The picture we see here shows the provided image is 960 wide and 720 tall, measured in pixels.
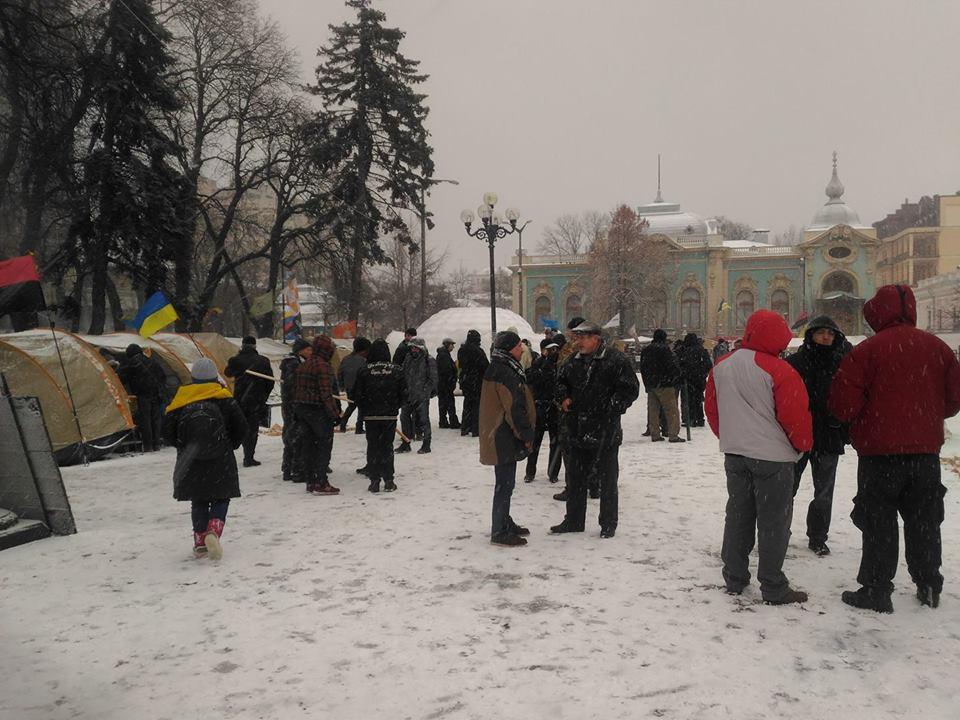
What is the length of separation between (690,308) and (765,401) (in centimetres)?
6025

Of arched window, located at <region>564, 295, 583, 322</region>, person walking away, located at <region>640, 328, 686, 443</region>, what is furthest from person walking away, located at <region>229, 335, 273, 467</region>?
arched window, located at <region>564, 295, 583, 322</region>

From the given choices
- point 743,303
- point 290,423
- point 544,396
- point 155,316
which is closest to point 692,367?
point 544,396

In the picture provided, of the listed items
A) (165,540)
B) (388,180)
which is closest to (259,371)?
(165,540)

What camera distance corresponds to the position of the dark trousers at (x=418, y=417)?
12047mm

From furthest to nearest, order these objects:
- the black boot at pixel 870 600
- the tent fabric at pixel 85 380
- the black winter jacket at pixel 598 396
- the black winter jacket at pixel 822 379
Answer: the tent fabric at pixel 85 380, the black winter jacket at pixel 598 396, the black winter jacket at pixel 822 379, the black boot at pixel 870 600

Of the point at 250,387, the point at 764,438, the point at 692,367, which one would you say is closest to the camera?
the point at 764,438

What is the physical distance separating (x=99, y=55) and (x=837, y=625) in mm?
18833

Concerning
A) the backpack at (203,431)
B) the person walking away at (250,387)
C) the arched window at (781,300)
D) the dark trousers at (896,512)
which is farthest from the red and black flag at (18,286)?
the arched window at (781,300)

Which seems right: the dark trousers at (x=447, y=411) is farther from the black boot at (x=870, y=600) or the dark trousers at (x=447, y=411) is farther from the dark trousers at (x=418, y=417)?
the black boot at (x=870, y=600)

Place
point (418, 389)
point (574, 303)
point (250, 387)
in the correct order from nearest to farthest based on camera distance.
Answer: point (250, 387) < point (418, 389) < point (574, 303)

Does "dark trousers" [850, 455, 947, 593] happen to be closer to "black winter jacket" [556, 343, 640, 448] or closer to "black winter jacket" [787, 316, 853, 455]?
"black winter jacket" [787, 316, 853, 455]

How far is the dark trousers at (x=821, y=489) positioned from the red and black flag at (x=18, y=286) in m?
8.99

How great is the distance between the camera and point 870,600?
4633 mm

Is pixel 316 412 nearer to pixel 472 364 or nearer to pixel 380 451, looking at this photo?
pixel 380 451
